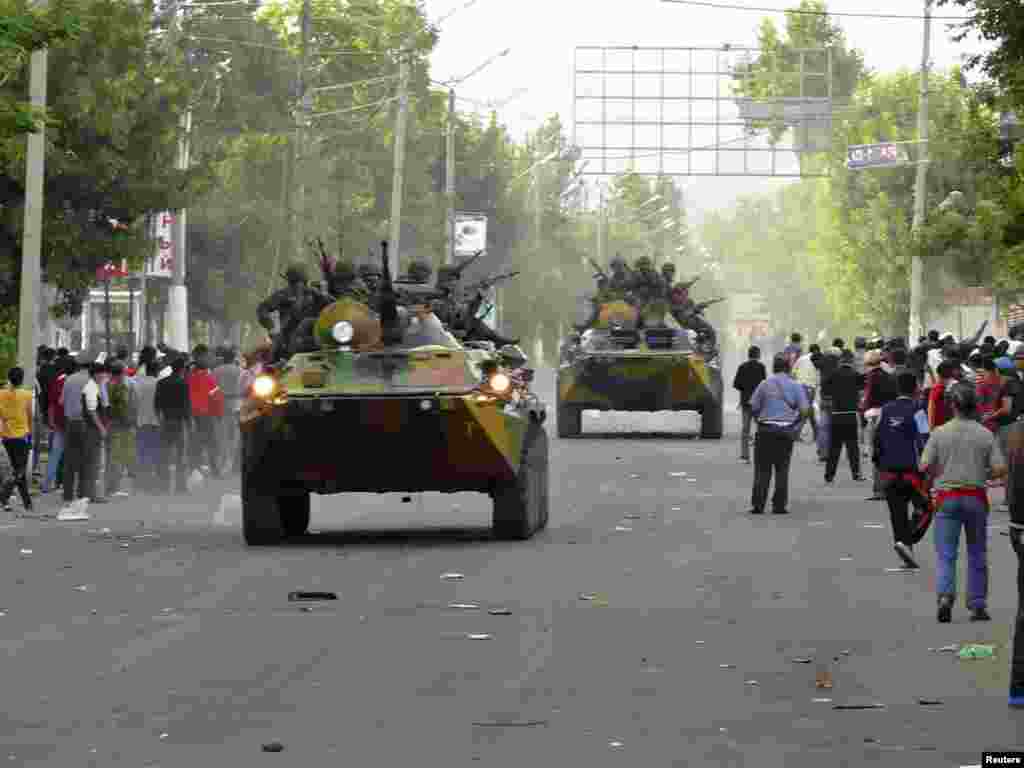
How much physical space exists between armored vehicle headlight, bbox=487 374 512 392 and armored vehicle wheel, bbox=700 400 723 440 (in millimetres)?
21778

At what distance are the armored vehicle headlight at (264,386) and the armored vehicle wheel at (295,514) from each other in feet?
4.95

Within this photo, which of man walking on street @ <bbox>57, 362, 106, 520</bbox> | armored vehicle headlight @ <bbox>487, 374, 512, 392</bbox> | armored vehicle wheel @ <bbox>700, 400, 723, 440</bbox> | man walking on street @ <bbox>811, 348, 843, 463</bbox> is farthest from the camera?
armored vehicle wheel @ <bbox>700, 400, 723, 440</bbox>

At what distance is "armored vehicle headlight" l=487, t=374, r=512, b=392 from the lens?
22.3m

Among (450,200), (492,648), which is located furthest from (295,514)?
(450,200)

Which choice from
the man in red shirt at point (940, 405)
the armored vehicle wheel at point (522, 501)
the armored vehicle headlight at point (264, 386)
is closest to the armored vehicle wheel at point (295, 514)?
the armored vehicle headlight at point (264, 386)

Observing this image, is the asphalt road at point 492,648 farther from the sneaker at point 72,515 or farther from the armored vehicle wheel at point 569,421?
the armored vehicle wheel at point 569,421

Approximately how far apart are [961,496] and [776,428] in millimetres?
10729

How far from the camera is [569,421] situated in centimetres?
4600

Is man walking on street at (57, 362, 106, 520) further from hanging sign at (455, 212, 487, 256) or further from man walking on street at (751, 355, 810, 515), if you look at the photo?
hanging sign at (455, 212, 487, 256)

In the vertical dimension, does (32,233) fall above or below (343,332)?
above

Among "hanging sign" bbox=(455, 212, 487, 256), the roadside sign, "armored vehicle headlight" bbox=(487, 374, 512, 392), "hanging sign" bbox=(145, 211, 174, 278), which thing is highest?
the roadside sign

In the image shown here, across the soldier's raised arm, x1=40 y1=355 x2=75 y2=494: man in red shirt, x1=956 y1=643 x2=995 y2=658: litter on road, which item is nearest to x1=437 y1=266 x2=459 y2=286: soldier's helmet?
the soldier's raised arm

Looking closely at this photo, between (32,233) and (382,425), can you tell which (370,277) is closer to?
(382,425)

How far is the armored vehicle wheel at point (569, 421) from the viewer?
4562 centimetres
